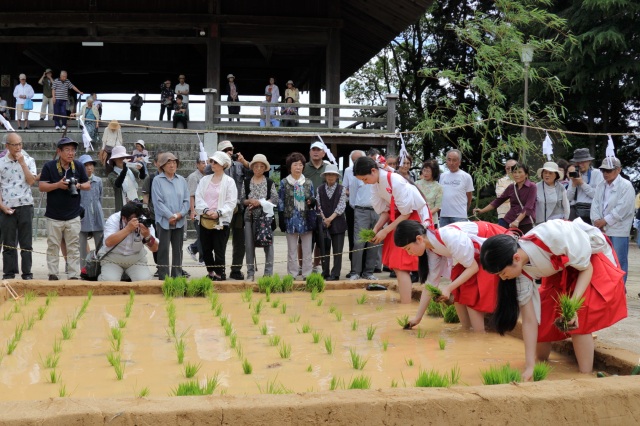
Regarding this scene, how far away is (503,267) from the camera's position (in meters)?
4.22

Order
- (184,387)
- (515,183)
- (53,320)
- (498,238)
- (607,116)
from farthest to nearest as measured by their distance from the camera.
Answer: (607,116) < (515,183) < (53,320) < (498,238) < (184,387)

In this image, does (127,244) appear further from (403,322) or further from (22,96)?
(22,96)

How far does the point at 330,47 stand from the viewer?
62.7ft

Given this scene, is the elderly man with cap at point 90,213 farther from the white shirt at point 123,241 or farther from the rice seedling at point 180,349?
the rice seedling at point 180,349

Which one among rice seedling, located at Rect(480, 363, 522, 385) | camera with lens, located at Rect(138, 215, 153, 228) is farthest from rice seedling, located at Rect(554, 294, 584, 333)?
camera with lens, located at Rect(138, 215, 153, 228)

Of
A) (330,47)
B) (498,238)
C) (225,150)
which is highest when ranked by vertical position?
(330,47)

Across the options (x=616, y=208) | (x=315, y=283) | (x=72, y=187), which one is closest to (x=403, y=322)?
(x=315, y=283)

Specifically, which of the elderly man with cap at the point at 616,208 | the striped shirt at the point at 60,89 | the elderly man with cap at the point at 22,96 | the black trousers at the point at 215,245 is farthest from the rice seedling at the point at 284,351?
the elderly man with cap at the point at 22,96

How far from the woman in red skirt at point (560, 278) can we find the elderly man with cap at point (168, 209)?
5.05 metres

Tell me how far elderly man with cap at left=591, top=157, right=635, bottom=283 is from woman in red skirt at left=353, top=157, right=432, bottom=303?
2.29 metres

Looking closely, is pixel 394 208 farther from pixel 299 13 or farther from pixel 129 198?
pixel 299 13

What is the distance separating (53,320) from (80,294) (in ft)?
4.14

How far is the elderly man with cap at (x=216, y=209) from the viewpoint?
29.0 ft

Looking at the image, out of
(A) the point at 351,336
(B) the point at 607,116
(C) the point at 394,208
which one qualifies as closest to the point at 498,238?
(A) the point at 351,336
